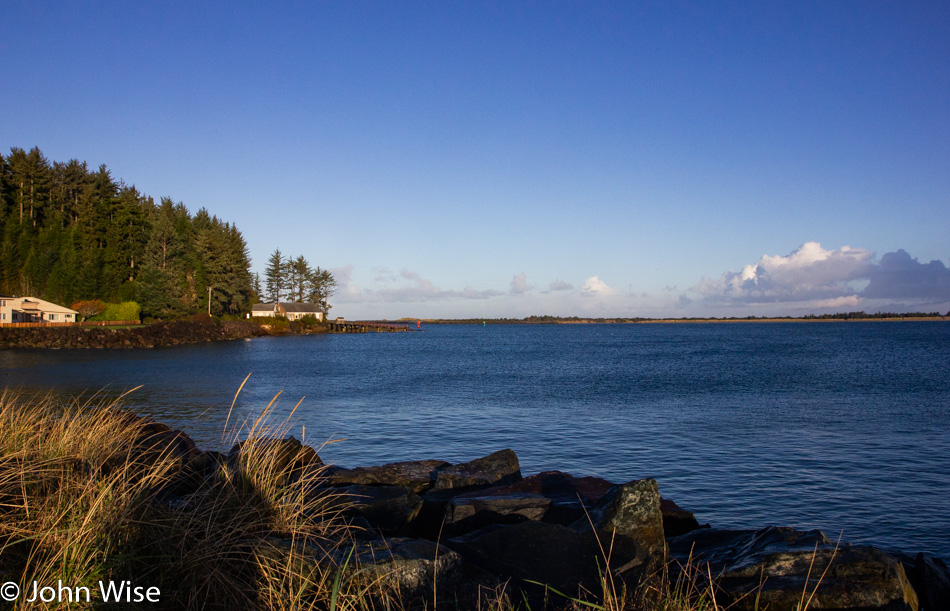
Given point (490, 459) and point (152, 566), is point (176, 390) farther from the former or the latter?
point (152, 566)

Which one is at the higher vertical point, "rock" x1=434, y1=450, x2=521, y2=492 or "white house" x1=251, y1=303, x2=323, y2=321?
"white house" x1=251, y1=303, x2=323, y2=321

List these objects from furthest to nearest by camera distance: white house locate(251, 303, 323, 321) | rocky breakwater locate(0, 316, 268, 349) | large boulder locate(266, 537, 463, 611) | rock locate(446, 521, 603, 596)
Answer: white house locate(251, 303, 323, 321) → rocky breakwater locate(0, 316, 268, 349) → rock locate(446, 521, 603, 596) → large boulder locate(266, 537, 463, 611)

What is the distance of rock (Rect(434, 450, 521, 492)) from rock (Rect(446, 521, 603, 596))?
382 cm

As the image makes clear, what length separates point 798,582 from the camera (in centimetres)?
564

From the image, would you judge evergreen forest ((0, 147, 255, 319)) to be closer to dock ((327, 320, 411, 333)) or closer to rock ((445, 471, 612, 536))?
dock ((327, 320, 411, 333))

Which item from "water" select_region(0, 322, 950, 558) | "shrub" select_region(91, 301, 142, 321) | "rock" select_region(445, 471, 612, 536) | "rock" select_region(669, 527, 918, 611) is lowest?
"water" select_region(0, 322, 950, 558)

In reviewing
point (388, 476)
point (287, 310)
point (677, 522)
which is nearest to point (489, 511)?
point (677, 522)

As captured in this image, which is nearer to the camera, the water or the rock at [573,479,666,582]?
the rock at [573,479,666,582]

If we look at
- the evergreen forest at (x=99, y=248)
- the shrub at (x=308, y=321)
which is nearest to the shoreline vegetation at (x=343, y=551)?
the evergreen forest at (x=99, y=248)

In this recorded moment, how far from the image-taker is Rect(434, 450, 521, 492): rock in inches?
424

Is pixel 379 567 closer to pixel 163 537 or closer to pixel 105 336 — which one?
pixel 163 537

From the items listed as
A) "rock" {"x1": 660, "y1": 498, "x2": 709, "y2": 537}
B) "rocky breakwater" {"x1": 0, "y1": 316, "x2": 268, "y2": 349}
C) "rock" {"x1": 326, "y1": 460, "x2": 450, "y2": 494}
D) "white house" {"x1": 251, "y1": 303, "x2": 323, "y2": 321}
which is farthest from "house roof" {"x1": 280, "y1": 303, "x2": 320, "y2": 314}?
"rock" {"x1": 660, "y1": 498, "x2": 709, "y2": 537}

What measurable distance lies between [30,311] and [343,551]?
284 ft

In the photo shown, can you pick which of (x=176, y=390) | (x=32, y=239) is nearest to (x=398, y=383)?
(x=176, y=390)
